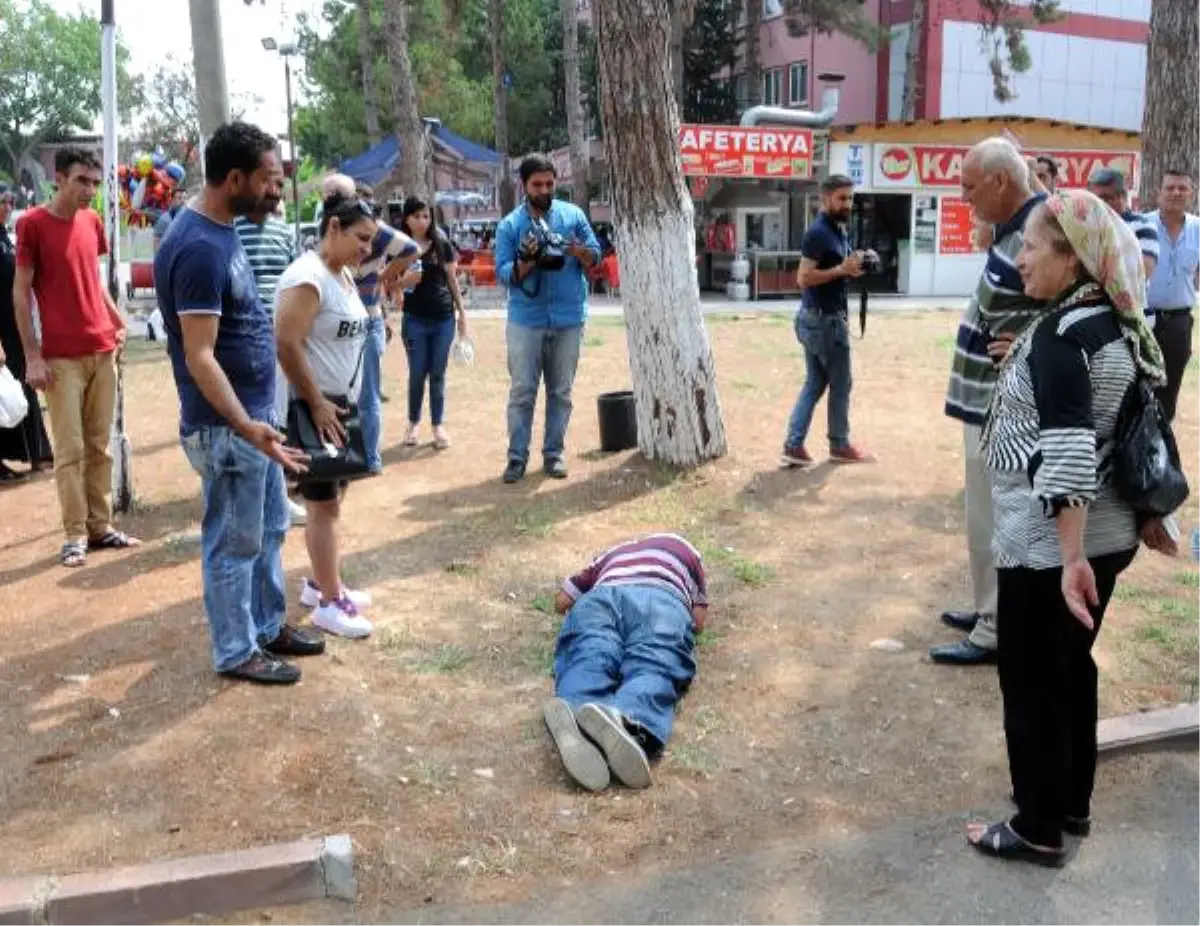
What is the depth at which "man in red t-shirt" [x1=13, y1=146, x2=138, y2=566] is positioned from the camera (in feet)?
18.4

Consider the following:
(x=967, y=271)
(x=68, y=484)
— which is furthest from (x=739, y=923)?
(x=967, y=271)

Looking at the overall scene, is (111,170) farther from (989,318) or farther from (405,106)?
(405,106)

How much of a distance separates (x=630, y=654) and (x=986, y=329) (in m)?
1.74

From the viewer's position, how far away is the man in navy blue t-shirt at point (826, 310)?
6988 mm

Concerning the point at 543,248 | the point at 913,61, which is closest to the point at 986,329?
the point at 543,248

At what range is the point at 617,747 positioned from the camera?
3.55 meters

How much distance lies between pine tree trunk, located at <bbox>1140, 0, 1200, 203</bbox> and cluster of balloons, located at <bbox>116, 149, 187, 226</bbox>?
1212 cm

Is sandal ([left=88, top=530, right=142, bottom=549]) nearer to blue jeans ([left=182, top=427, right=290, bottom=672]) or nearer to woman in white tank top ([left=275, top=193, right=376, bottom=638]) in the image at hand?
woman in white tank top ([left=275, top=193, right=376, bottom=638])

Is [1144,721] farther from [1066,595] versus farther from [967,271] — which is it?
[967,271]

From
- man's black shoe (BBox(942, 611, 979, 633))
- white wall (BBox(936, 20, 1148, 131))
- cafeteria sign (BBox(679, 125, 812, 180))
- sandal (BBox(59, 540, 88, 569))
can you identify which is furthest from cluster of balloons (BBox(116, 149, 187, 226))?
white wall (BBox(936, 20, 1148, 131))

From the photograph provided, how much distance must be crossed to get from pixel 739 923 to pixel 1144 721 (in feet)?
5.91

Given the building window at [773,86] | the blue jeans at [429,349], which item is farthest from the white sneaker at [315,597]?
the building window at [773,86]

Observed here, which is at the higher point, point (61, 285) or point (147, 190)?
point (147, 190)

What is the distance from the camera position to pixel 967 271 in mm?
24594
